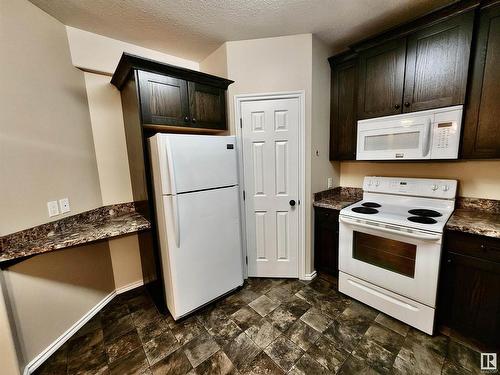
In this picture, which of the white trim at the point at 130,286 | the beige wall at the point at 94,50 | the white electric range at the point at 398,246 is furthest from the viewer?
the white trim at the point at 130,286

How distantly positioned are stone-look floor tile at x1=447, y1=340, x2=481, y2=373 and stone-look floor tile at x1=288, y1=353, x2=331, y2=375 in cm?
92

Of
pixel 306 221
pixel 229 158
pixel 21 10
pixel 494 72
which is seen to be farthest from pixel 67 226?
pixel 494 72

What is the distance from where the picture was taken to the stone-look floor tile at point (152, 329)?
69.5 inches

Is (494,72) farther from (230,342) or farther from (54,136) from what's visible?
(54,136)

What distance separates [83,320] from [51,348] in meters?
0.28

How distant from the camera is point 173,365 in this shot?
1.50 meters

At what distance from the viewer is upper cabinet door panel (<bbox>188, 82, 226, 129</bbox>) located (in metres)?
1.96

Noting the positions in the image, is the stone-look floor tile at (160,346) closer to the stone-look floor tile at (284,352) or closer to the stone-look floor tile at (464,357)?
the stone-look floor tile at (284,352)

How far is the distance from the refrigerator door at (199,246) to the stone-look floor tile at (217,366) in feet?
1.62

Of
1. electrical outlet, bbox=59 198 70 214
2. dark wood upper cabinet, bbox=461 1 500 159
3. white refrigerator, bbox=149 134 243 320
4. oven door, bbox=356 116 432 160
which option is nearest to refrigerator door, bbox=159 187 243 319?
white refrigerator, bbox=149 134 243 320

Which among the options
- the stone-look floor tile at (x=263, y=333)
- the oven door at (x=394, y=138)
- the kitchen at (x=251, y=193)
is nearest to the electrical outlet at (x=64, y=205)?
the kitchen at (x=251, y=193)

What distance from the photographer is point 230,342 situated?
5.48ft

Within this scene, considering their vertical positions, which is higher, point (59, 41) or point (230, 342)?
point (59, 41)

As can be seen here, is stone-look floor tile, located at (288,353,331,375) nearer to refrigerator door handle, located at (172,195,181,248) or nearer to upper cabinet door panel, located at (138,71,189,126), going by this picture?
refrigerator door handle, located at (172,195,181,248)
